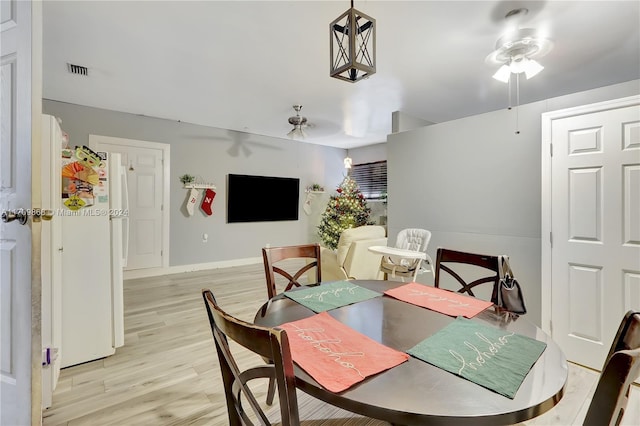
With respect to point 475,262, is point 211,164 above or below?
above

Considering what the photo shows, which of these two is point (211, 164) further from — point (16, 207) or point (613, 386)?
point (613, 386)

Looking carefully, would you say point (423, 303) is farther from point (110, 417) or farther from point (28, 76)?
point (28, 76)

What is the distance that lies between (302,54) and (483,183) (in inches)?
87.1

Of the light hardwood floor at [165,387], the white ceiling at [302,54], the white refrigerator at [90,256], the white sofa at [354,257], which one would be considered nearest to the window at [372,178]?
the white ceiling at [302,54]

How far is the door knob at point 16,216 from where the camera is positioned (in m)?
1.28

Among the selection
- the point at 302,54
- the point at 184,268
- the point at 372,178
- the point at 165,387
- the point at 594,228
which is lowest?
the point at 165,387

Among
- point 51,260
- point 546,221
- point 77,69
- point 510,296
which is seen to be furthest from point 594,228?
point 77,69

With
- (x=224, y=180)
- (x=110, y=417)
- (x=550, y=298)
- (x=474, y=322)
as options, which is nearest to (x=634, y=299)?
(x=550, y=298)

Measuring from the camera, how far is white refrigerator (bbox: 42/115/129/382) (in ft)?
6.75

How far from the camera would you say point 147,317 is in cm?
313

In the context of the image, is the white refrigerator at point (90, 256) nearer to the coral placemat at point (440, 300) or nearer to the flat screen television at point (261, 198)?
the coral placemat at point (440, 300)

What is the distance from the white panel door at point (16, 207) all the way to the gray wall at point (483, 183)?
336 cm

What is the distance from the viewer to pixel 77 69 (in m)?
3.04

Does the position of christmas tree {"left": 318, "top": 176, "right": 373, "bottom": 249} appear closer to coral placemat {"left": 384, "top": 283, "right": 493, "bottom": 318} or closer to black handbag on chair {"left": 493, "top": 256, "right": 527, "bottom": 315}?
coral placemat {"left": 384, "top": 283, "right": 493, "bottom": 318}
